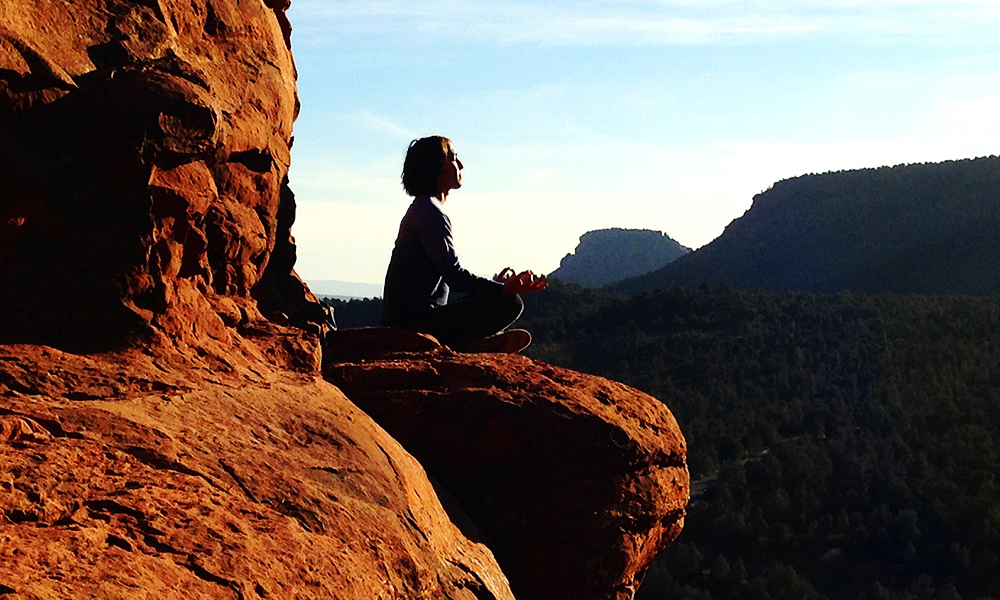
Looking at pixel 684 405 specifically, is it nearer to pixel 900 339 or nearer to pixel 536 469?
pixel 900 339

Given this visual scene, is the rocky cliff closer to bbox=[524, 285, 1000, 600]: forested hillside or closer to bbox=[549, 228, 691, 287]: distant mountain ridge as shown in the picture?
bbox=[524, 285, 1000, 600]: forested hillside

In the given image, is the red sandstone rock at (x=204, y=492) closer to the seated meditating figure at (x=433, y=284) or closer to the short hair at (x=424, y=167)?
the seated meditating figure at (x=433, y=284)

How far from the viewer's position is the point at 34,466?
315 centimetres

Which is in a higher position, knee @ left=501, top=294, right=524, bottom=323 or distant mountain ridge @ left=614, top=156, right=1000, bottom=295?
distant mountain ridge @ left=614, top=156, right=1000, bottom=295

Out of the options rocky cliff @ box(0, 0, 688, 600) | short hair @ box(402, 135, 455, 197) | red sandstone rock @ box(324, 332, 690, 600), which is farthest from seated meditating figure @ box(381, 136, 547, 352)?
red sandstone rock @ box(324, 332, 690, 600)

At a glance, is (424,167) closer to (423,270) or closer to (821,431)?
(423,270)

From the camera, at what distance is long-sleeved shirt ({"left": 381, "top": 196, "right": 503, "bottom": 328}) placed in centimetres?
680

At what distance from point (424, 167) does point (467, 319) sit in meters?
1.01

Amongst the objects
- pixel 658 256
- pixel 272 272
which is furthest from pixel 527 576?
pixel 658 256

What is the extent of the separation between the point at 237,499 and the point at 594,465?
8.39ft

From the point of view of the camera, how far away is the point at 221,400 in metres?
4.30

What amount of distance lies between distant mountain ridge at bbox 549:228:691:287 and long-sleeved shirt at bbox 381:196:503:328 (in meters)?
113

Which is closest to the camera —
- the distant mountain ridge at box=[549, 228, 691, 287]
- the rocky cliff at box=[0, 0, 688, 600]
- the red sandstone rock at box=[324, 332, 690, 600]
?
the rocky cliff at box=[0, 0, 688, 600]

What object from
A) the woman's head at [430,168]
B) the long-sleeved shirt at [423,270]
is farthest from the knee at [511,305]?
the woman's head at [430,168]
